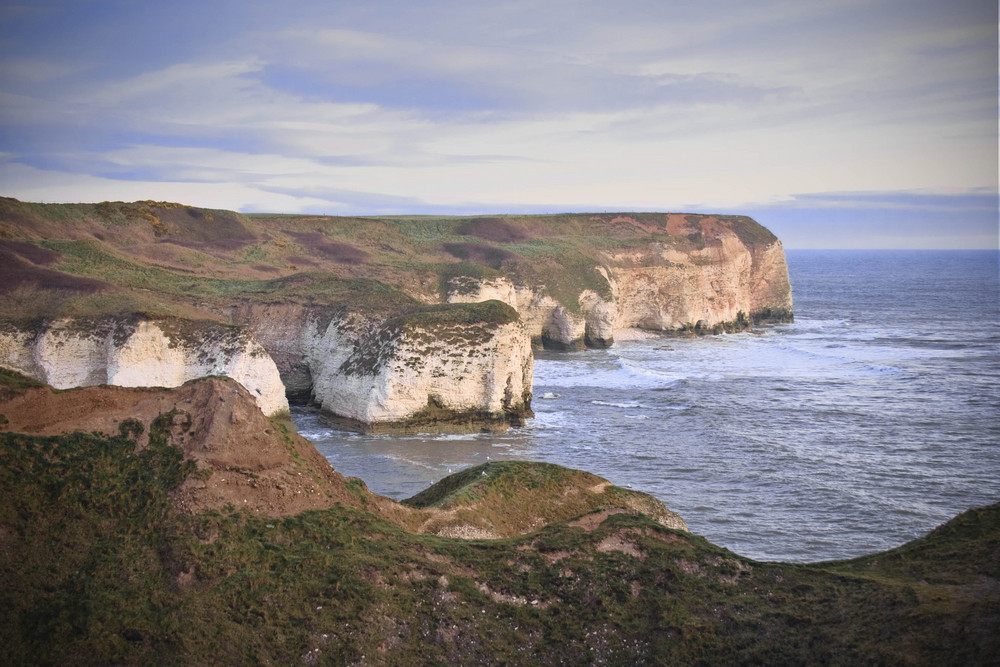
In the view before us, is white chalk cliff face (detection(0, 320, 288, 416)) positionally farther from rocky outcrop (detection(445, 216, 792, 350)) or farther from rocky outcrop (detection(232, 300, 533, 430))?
rocky outcrop (detection(445, 216, 792, 350))

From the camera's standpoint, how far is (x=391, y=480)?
957 inches

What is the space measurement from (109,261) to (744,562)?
34.5 metres

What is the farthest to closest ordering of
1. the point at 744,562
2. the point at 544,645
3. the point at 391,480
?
the point at 391,480 < the point at 744,562 < the point at 544,645

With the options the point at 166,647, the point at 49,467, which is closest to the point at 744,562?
the point at 166,647

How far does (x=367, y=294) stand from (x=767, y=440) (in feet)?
59.9

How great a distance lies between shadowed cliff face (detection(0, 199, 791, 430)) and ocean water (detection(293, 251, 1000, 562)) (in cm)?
245

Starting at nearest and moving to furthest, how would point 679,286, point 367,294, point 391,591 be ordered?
point 391,591 → point 367,294 → point 679,286

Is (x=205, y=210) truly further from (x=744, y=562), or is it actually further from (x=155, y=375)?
(x=744, y=562)

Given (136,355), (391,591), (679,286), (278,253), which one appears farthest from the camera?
(679,286)

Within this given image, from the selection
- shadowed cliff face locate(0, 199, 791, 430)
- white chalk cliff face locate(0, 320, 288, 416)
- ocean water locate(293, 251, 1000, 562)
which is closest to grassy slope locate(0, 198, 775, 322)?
shadowed cliff face locate(0, 199, 791, 430)

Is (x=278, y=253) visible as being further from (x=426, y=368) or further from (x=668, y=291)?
(x=668, y=291)

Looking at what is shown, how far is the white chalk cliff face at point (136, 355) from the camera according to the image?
27.5 m

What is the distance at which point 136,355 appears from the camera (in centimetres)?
2755

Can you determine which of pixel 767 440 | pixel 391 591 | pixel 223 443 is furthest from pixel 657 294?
pixel 391 591
